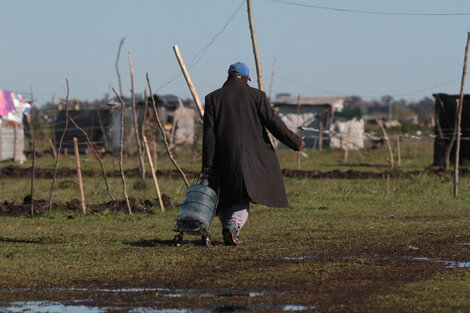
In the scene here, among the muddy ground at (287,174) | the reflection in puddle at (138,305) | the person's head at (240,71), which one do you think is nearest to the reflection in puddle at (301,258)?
the reflection in puddle at (138,305)

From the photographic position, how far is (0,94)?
27266 mm

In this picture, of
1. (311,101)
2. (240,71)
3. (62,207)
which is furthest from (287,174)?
(311,101)

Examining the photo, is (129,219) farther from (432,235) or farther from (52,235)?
(432,235)

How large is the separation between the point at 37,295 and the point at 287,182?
48.5 feet

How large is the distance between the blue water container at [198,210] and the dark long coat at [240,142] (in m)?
0.24

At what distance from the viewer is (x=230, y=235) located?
8.38 m

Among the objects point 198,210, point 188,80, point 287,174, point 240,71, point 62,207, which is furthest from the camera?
point 287,174

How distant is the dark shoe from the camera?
8367 millimetres

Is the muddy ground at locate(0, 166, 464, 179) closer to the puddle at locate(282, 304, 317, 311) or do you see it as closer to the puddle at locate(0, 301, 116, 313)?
the puddle at locate(0, 301, 116, 313)

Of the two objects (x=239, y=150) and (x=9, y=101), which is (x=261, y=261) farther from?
(x=9, y=101)

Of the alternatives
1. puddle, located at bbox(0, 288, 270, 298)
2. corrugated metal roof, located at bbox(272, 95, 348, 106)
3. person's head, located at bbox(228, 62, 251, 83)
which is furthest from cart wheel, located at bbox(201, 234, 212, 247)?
corrugated metal roof, located at bbox(272, 95, 348, 106)

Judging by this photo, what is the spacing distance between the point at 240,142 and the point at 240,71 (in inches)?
30.8

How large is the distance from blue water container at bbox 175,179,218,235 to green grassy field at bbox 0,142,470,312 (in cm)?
22

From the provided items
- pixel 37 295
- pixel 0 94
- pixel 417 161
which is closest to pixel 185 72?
pixel 37 295
